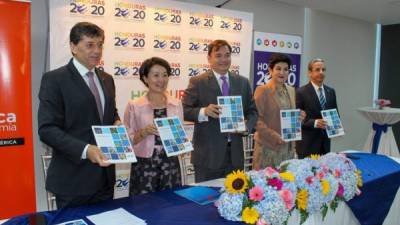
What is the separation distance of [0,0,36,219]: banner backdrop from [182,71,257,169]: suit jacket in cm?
131

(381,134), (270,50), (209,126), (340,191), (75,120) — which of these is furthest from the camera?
(381,134)

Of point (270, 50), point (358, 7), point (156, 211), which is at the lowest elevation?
point (156, 211)

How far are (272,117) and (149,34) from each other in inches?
66.9

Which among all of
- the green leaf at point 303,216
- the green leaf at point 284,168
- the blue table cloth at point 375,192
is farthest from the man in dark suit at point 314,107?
the green leaf at point 303,216

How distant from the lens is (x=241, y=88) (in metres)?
2.83

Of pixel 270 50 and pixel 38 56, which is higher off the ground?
pixel 270 50

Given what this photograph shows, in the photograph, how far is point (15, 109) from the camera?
2836 mm

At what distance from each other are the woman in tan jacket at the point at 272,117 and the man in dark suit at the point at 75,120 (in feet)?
5.19

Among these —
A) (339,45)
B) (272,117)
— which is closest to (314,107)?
(272,117)

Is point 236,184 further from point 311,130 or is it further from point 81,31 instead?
point 311,130

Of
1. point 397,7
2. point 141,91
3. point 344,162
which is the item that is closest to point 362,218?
point 344,162

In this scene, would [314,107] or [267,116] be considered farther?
[314,107]

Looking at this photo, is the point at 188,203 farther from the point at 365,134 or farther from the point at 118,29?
the point at 365,134

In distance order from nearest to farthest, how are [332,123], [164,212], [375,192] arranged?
1. [164,212]
2. [375,192]
3. [332,123]
